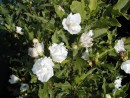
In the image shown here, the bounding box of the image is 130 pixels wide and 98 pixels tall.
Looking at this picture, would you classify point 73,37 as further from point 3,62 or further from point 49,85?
point 3,62

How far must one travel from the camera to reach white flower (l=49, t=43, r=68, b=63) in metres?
2.38

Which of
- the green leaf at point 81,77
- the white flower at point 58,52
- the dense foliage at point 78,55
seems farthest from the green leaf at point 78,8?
the green leaf at point 81,77

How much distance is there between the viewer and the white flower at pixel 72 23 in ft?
8.12

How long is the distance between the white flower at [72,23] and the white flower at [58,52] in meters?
0.15

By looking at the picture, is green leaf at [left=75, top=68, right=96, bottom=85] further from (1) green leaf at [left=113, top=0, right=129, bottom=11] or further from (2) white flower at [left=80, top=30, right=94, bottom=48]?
(1) green leaf at [left=113, top=0, right=129, bottom=11]

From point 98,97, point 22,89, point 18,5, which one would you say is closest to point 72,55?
point 98,97

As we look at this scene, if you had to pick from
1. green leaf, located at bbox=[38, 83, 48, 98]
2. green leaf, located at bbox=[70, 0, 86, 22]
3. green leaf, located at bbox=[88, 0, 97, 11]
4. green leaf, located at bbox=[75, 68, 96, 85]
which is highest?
green leaf, located at bbox=[88, 0, 97, 11]

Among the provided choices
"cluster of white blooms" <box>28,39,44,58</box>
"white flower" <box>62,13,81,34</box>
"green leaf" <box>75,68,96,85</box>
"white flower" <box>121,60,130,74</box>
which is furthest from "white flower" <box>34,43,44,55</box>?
"white flower" <box>121,60,130,74</box>

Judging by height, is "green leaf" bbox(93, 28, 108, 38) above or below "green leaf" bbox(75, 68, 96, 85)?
above

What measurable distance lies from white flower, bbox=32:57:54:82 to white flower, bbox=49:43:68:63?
1.9 inches

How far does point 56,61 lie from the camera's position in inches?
95.7

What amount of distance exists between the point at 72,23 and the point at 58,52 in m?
0.24

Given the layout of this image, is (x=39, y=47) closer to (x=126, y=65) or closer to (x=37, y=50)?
(x=37, y=50)

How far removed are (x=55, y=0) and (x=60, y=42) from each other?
31.5 inches
